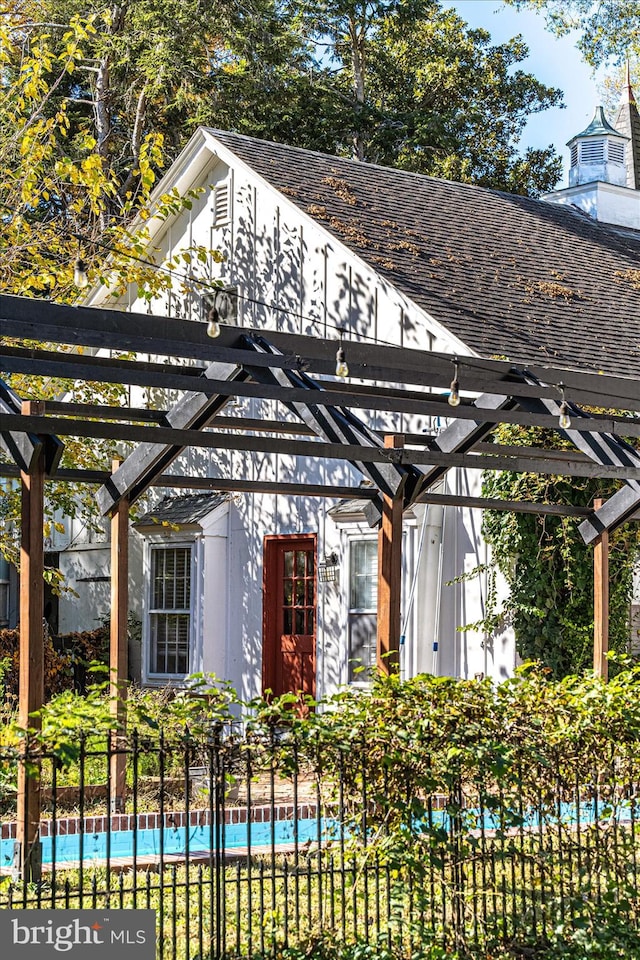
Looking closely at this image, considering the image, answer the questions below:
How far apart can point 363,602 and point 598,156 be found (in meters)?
11.2

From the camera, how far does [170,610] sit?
580 inches

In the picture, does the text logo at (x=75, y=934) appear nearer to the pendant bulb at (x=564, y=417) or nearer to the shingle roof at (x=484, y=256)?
the pendant bulb at (x=564, y=417)

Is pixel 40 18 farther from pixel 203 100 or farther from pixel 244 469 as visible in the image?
pixel 244 469

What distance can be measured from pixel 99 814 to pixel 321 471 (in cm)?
540

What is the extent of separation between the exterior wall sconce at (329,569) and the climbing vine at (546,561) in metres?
2.15

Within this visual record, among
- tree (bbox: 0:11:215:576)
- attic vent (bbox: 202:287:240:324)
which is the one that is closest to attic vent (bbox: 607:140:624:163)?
attic vent (bbox: 202:287:240:324)

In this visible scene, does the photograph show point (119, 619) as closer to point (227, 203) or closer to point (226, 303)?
point (226, 303)

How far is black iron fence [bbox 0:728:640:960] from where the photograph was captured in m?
5.44

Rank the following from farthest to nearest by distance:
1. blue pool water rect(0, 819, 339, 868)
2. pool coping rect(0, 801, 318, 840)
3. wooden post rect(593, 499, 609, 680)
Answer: wooden post rect(593, 499, 609, 680) < pool coping rect(0, 801, 318, 840) < blue pool water rect(0, 819, 339, 868)

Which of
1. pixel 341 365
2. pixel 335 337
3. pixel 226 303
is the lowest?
pixel 341 365

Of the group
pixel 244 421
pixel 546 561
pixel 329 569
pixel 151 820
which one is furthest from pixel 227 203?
pixel 151 820

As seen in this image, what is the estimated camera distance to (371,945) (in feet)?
18.3

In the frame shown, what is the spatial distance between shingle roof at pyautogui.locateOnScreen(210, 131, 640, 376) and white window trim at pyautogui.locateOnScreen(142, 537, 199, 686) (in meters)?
4.33

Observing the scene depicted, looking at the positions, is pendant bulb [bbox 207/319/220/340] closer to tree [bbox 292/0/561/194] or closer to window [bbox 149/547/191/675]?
window [bbox 149/547/191/675]
